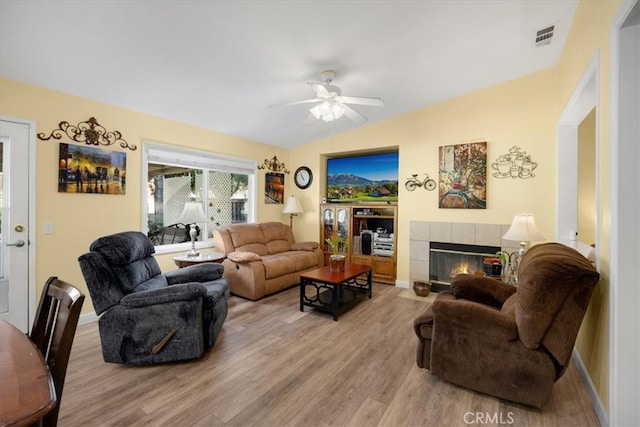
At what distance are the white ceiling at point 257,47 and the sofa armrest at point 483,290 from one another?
227 cm

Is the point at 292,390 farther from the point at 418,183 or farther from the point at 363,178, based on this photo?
the point at 363,178

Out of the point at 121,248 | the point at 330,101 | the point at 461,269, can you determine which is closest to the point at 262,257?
the point at 121,248

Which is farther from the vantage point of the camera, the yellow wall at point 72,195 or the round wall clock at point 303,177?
the round wall clock at point 303,177

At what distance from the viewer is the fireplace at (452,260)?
4137 millimetres

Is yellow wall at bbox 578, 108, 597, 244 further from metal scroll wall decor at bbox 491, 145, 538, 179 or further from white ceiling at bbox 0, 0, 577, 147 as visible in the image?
white ceiling at bbox 0, 0, 577, 147

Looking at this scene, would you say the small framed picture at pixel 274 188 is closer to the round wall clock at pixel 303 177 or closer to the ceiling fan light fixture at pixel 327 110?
the round wall clock at pixel 303 177

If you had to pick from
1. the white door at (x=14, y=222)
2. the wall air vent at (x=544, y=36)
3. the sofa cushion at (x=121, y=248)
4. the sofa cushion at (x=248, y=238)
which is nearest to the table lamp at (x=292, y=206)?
the sofa cushion at (x=248, y=238)

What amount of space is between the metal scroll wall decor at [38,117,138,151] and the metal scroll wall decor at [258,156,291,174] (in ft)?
7.82

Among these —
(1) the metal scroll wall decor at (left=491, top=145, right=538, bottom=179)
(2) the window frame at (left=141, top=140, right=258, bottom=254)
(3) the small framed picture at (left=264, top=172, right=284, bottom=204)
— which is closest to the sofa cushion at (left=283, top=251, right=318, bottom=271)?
(2) the window frame at (left=141, top=140, right=258, bottom=254)

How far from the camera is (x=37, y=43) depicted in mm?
2268

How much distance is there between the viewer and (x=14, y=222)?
2734 millimetres

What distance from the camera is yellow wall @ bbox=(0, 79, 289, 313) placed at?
2840 mm

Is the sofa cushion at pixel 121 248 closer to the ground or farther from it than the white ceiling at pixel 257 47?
closer to the ground

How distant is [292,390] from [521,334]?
1.56m
